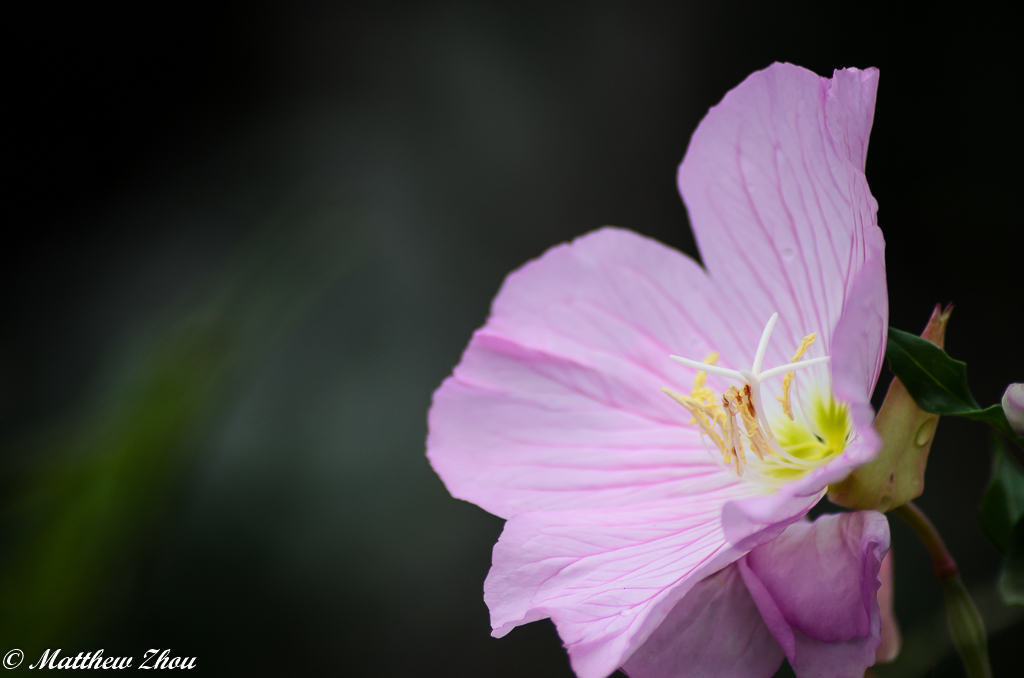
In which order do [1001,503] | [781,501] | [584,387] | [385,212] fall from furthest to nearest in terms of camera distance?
[385,212] → [584,387] → [1001,503] → [781,501]

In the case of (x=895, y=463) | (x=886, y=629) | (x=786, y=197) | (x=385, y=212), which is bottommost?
(x=886, y=629)

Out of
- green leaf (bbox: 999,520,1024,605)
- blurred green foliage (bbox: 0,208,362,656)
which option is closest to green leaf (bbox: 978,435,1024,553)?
green leaf (bbox: 999,520,1024,605)

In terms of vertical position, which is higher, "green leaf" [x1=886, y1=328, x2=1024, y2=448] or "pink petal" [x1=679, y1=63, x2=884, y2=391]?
"pink petal" [x1=679, y1=63, x2=884, y2=391]

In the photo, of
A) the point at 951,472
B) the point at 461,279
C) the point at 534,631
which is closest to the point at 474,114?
the point at 461,279

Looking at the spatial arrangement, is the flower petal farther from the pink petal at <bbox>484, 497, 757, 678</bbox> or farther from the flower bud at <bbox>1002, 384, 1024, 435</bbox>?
the flower bud at <bbox>1002, 384, 1024, 435</bbox>

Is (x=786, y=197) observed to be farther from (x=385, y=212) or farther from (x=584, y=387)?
(x=385, y=212)

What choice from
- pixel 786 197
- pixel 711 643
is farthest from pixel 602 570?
pixel 786 197
